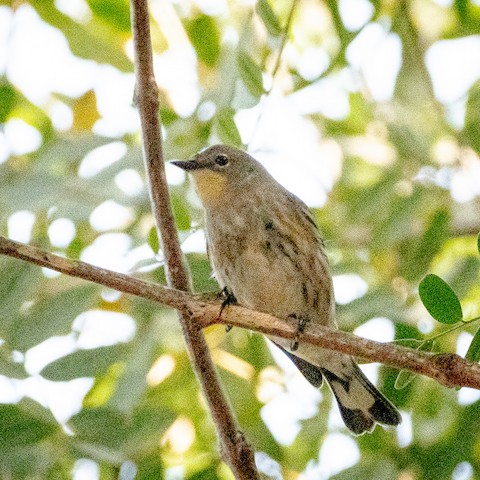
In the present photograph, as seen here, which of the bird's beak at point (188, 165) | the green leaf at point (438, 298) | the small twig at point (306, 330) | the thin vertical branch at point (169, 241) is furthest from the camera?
the bird's beak at point (188, 165)

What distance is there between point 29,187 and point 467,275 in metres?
1.89

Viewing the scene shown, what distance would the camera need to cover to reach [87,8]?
181 inches

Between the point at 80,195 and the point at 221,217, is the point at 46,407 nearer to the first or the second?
the point at 80,195

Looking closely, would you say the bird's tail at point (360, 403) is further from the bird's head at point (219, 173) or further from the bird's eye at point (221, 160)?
the bird's eye at point (221, 160)

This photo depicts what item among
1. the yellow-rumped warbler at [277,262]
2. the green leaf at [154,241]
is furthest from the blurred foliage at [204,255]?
the yellow-rumped warbler at [277,262]

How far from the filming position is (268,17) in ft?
11.9

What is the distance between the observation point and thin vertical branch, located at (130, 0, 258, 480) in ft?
10.4

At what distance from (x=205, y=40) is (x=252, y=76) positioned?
107 centimetres

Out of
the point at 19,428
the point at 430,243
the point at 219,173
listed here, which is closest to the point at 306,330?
the point at 19,428

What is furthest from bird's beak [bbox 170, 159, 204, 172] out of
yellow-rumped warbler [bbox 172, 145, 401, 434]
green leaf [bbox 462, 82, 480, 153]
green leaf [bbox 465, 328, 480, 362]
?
green leaf [bbox 465, 328, 480, 362]

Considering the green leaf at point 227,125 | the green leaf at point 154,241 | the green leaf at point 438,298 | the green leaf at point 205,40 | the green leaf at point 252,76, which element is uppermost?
the green leaf at point 205,40

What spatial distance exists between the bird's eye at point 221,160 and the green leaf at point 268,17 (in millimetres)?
1196

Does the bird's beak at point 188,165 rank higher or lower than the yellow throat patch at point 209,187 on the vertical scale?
lower

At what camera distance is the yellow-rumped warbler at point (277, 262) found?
4480mm
